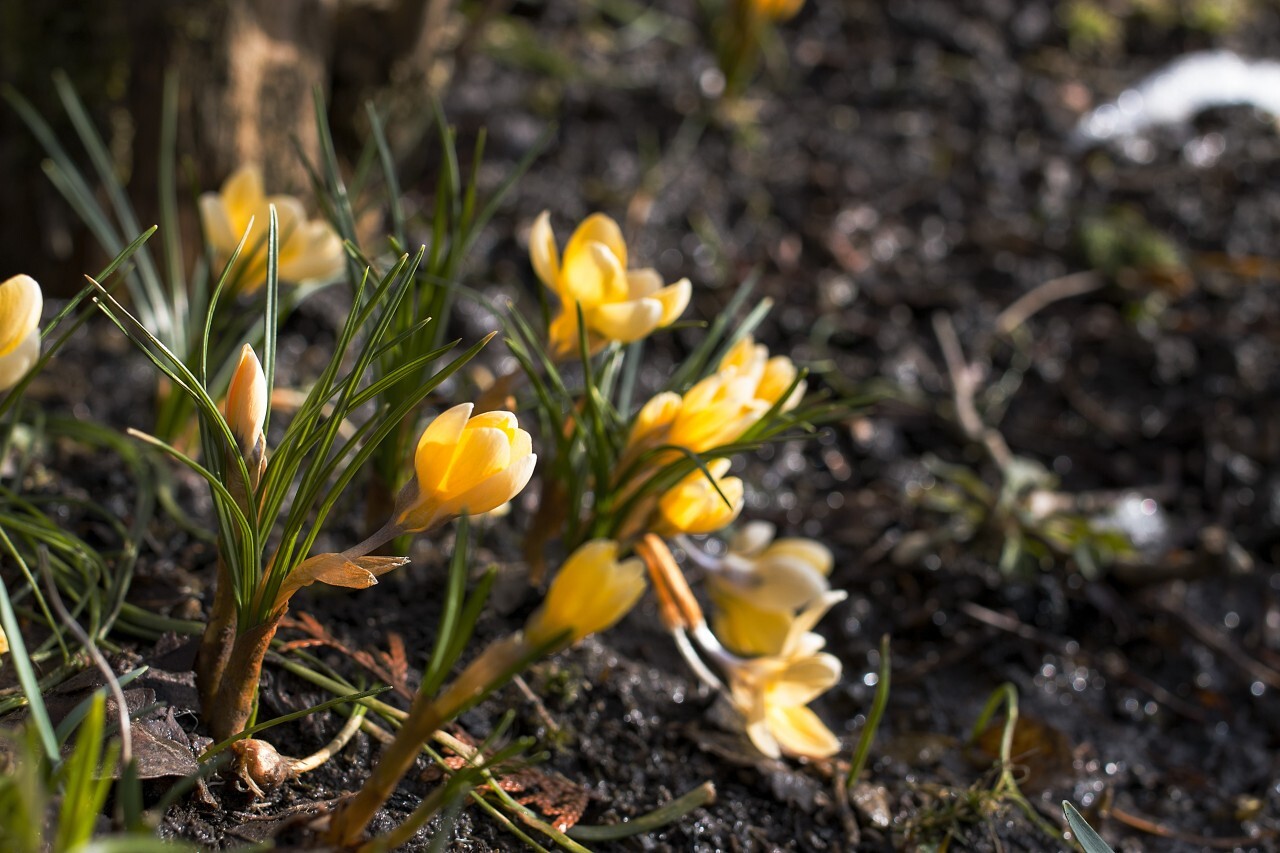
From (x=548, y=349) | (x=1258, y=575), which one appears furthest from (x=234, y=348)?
(x=1258, y=575)

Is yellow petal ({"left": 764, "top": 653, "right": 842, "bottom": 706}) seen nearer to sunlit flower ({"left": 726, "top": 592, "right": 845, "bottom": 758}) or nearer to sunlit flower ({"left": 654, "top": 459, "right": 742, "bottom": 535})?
sunlit flower ({"left": 726, "top": 592, "right": 845, "bottom": 758})

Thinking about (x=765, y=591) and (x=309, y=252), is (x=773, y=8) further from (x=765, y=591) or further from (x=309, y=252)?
(x=765, y=591)

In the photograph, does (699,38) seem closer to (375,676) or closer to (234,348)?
(234,348)

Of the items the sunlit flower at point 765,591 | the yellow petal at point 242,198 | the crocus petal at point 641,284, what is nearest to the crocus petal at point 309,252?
the yellow petal at point 242,198

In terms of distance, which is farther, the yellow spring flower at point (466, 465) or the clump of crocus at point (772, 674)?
the clump of crocus at point (772, 674)

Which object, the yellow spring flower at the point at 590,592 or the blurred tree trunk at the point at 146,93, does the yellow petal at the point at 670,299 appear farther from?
the blurred tree trunk at the point at 146,93

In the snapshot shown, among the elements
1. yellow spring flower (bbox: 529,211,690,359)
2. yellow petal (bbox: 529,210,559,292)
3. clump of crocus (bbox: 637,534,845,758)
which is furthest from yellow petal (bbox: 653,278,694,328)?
clump of crocus (bbox: 637,534,845,758)

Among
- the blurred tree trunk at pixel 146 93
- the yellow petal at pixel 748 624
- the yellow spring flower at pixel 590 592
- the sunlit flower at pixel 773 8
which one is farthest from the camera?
the sunlit flower at pixel 773 8
